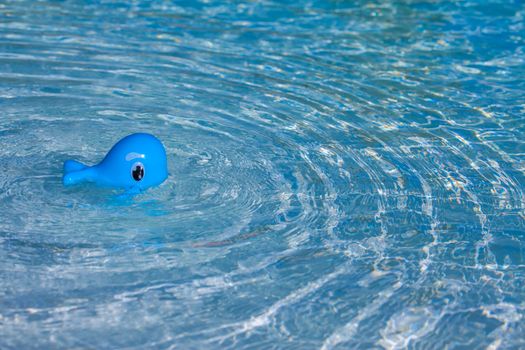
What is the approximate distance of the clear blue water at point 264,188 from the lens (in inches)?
113

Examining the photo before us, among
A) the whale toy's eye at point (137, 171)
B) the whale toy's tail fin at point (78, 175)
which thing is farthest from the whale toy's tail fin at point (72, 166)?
the whale toy's eye at point (137, 171)

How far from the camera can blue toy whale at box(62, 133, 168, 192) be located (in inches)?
139

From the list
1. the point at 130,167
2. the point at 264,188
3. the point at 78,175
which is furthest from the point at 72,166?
the point at 264,188

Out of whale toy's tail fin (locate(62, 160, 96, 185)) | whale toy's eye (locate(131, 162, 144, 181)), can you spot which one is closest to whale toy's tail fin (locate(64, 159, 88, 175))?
whale toy's tail fin (locate(62, 160, 96, 185))

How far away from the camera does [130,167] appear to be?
351 centimetres

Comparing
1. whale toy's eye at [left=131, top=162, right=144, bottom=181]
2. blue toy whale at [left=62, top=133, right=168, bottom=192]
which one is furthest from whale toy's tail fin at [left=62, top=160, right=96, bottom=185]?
whale toy's eye at [left=131, top=162, right=144, bottom=181]

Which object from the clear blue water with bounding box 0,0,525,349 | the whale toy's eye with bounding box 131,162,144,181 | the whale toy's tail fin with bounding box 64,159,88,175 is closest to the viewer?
the clear blue water with bounding box 0,0,525,349

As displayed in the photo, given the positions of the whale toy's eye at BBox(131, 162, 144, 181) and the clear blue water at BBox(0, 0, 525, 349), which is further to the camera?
the whale toy's eye at BBox(131, 162, 144, 181)

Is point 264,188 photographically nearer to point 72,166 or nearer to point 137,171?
point 137,171

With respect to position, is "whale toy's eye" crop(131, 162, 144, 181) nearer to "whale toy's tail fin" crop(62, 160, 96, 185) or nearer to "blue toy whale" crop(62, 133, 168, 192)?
"blue toy whale" crop(62, 133, 168, 192)

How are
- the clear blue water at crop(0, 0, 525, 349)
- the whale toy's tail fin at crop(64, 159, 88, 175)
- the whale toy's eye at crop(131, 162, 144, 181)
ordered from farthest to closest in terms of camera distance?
the whale toy's tail fin at crop(64, 159, 88, 175) < the whale toy's eye at crop(131, 162, 144, 181) < the clear blue water at crop(0, 0, 525, 349)

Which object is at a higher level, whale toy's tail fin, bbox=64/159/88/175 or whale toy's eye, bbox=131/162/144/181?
whale toy's tail fin, bbox=64/159/88/175

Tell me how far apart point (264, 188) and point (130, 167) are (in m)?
0.68

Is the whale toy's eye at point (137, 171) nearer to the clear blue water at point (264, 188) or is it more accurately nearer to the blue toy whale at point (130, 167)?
the blue toy whale at point (130, 167)
